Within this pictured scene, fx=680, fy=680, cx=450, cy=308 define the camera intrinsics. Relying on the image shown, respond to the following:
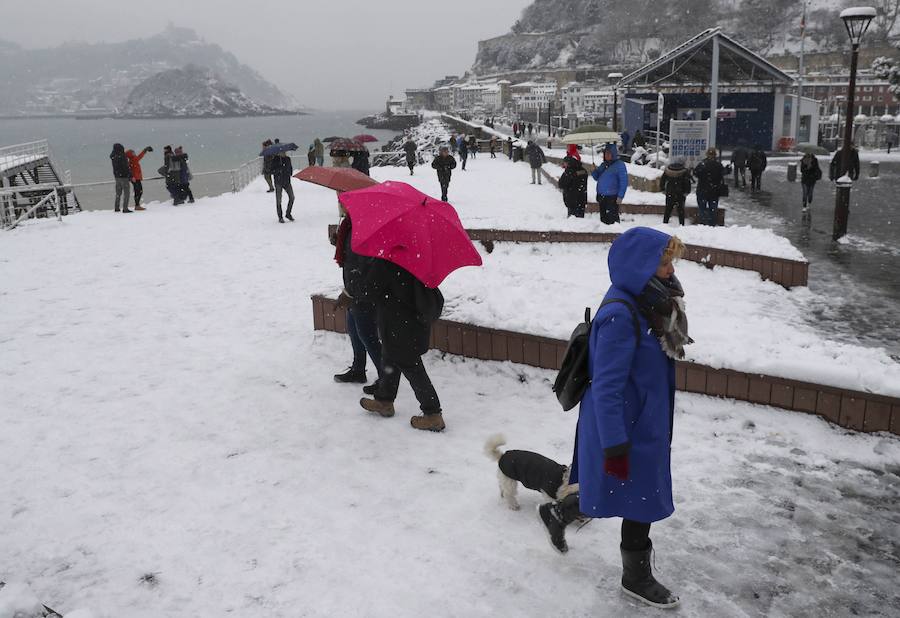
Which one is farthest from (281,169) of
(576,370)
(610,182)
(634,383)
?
(634,383)

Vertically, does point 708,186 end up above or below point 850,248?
above

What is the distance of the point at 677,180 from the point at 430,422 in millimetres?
9103

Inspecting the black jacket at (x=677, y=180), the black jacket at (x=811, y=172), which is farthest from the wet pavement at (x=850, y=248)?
the black jacket at (x=677, y=180)

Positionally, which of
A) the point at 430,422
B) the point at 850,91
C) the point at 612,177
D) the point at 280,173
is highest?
the point at 850,91

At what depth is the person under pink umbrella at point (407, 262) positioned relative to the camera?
4.30 m

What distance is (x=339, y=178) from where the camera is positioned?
9.28 m

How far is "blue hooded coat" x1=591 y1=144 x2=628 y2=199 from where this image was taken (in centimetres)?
1155

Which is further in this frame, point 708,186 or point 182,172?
point 182,172

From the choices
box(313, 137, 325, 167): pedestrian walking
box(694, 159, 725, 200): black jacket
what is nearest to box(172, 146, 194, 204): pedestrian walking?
box(313, 137, 325, 167): pedestrian walking

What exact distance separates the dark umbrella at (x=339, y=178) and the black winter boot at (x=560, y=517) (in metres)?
5.09

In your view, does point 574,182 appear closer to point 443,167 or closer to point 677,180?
point 677,180

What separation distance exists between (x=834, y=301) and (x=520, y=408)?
4914 mm

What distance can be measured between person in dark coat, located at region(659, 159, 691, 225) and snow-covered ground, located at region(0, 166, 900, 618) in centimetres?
564

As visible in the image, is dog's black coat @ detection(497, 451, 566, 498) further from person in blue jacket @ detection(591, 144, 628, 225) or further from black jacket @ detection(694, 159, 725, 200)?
black jacket @ detection(694, 159, 725, 200)
